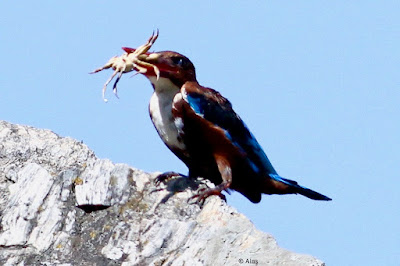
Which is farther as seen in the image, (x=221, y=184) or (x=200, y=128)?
(x=200, y=128)

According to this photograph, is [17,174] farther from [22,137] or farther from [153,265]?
[153,265]

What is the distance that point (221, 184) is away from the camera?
11344 millimetres

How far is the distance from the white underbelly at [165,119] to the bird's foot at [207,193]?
0.73 metres

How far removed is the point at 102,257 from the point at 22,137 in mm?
2343

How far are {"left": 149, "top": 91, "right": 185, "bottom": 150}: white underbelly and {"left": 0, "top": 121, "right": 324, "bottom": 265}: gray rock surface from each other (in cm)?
65

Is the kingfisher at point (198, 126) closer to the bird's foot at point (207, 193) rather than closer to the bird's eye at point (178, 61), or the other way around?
the bird's eye at point (178, 61)

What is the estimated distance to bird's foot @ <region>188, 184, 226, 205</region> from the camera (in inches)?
415

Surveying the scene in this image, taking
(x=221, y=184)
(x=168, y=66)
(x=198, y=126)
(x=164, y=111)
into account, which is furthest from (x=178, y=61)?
(x=221, y=184)

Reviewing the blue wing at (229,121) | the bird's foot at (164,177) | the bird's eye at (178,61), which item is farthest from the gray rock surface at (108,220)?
the bird's eye at (178,61)

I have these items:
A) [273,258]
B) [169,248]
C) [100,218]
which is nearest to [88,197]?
[100,218]

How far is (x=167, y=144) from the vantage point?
463 inches

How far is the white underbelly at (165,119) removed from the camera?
11.6 meters

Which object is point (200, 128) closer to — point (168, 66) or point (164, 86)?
point (164, 86)

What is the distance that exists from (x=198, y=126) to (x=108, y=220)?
2.05 metres
